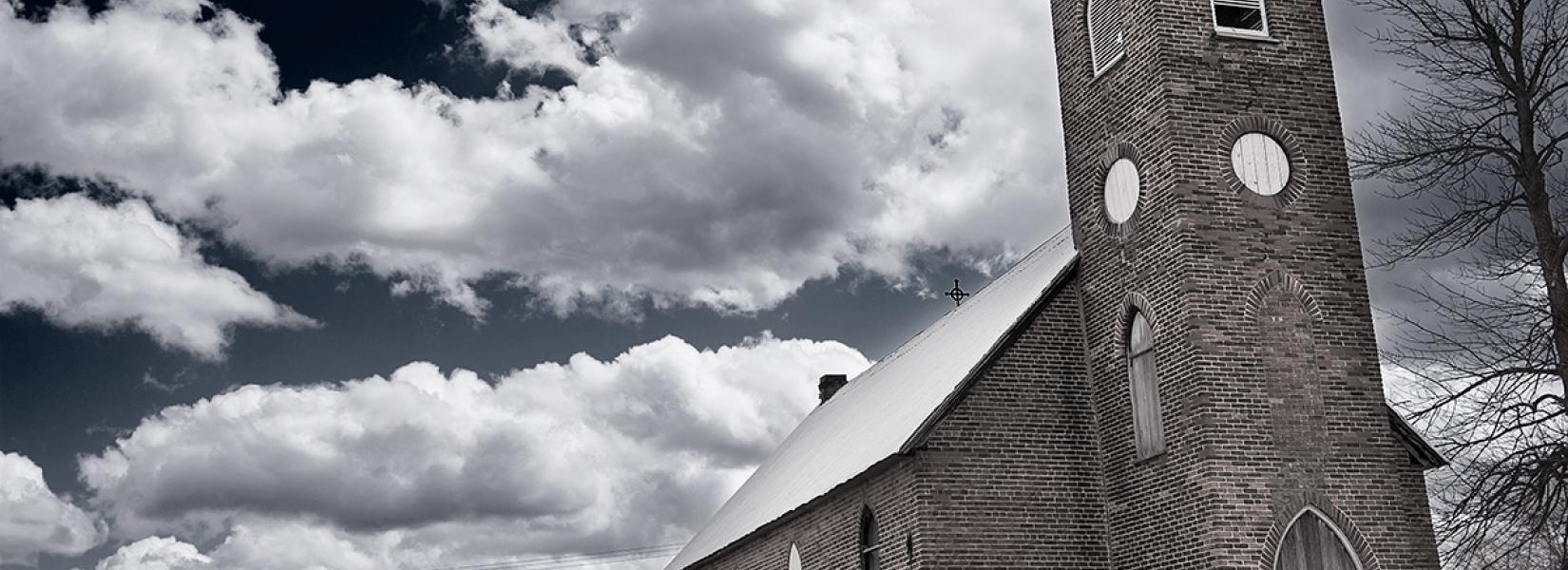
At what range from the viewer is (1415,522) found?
739 inches

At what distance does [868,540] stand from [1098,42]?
8.43 metres

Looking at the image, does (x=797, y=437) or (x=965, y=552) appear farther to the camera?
(x=797, y=437)

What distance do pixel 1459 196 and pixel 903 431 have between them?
8.10 metres

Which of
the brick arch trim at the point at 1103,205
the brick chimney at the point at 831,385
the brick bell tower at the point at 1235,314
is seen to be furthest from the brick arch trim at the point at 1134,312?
the brick chimney at the point at 831,385

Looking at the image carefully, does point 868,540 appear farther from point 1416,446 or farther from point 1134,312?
point 1416,446

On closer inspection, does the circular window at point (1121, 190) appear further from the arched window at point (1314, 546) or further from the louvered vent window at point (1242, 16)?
the arched window at point (1314, 546)

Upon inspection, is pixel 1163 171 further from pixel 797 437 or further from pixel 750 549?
pixel 797 437

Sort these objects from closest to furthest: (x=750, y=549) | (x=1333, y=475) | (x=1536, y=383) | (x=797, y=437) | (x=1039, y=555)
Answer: (x=1536, y=383) < (x=1333, y=475) < (x=1039, y=555) < (x=750, y=549) < (x=797, y=437)

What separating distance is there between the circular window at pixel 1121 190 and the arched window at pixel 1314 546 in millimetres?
4857

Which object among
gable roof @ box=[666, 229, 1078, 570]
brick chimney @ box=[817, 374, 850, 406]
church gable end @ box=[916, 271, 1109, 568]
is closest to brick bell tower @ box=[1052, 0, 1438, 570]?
church gable end @ box=[916, 271, 1109, 568]

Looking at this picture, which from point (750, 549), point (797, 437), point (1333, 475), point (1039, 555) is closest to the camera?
point (1333, 475)

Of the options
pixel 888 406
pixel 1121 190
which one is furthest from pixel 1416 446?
pixel 888 406

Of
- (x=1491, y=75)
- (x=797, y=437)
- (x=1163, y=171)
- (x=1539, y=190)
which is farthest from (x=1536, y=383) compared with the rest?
(x=797, y=437)

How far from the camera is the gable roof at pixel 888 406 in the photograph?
69.7 ft
